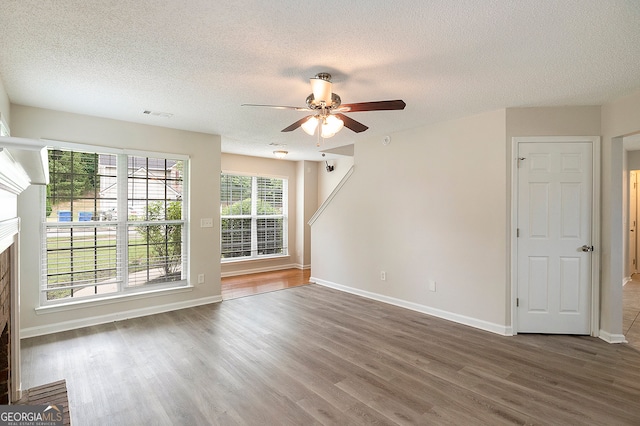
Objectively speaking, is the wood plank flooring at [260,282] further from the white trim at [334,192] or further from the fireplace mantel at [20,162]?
the fireplace mantel at [20,162]

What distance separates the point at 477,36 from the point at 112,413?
11.6ft

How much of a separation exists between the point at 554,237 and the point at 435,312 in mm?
1638

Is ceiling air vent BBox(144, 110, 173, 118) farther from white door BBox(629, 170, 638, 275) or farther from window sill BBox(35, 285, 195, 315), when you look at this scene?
white door BBox(629, 170, 638, 275)

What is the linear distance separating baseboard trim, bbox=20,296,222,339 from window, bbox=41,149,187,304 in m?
0.28

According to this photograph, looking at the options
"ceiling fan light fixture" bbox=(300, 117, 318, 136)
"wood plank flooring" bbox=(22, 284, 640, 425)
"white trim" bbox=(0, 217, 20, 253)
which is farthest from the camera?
"ceiling fan light fixture" bbox=(300, 117, 318, 136)

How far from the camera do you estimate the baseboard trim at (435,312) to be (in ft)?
11.7

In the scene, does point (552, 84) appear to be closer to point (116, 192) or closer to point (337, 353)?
point (337, 353)

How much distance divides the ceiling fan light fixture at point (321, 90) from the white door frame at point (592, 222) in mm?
Answer: 2330

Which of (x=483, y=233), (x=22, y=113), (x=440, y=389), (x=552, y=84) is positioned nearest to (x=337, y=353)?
(x=440, y=389)

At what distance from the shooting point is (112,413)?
2.16 m

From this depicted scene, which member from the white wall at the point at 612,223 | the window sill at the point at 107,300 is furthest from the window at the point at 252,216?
the white wall at the point at 612,223

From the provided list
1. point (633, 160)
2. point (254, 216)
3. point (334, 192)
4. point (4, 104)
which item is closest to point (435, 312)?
point (334, 192)

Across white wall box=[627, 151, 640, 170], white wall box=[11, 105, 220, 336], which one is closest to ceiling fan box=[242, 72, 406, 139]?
white wall box=[11, 105, 220, 336]

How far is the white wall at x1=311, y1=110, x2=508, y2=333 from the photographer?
3.65 metres
